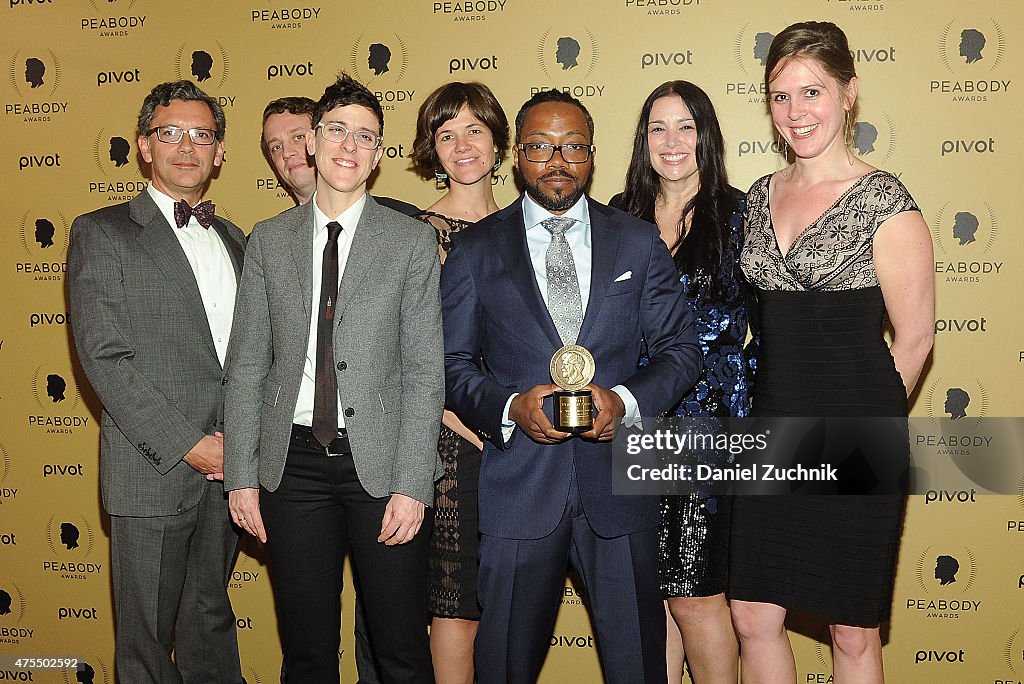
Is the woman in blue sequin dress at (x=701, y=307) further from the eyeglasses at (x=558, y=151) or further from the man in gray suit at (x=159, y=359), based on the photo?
the man in gray suit at (x=159, y=359)

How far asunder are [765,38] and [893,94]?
60 cm

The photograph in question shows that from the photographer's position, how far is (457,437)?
306cm

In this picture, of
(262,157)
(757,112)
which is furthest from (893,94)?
(262,157)

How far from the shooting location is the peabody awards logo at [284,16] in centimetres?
403

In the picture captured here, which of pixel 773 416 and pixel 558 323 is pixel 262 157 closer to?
pixel 558 323

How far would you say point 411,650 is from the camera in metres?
2.66

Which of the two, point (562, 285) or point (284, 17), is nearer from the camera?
point (562, 285)

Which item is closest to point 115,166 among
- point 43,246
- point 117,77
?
point 117,77

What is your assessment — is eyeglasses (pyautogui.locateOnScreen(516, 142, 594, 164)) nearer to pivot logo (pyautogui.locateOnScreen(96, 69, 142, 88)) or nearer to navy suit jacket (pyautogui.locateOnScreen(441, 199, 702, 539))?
navy suit jacket (pyautogui.locateOnScreen(441, 199, 702, 539))

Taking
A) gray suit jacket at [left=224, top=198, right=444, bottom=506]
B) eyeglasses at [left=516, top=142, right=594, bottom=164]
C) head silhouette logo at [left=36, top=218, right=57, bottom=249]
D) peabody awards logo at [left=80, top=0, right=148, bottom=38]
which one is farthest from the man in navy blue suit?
head silhouette logo at [left=36, top=218, right=57, bottom=249]

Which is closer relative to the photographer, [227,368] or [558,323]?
[558,323]

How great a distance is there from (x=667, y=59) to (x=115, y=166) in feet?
8.66

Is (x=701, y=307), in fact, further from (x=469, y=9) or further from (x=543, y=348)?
(x=469, y=9)

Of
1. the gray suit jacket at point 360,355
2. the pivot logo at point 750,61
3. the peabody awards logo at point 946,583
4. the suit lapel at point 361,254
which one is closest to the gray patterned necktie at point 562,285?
the gray suit jacket at point 360,355
